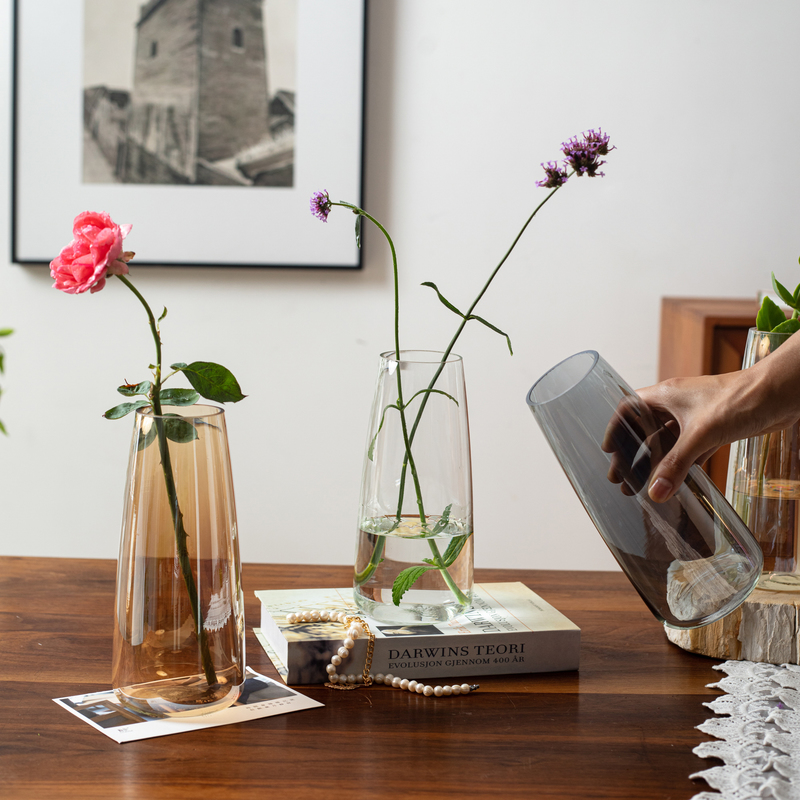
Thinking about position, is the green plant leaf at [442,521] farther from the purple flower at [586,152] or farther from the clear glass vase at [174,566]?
the purple flower at [586,152]

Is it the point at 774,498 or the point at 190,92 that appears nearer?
the point at 774,498

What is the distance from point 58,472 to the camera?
6.23 feet

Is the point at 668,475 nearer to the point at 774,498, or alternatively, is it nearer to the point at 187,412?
the point at 774,498

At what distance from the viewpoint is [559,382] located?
62 centimetres

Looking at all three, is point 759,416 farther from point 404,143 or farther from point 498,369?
point 404,143

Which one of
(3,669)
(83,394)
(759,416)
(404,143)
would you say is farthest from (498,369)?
(3,669)

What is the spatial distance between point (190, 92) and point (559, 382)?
144 centimetres

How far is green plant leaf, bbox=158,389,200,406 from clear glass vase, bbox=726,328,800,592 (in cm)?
47

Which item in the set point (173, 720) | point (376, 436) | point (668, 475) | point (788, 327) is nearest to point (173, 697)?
point (173, 720)

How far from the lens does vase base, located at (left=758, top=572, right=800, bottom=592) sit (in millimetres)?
740

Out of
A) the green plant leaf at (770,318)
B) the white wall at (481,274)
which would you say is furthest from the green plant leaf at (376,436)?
the white wall at (481,274)

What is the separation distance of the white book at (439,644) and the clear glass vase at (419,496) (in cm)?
2

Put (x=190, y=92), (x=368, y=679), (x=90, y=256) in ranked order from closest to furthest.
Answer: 1. (x=90, y=256)
2. (x=368, y=679)
3. (x=190, y=92)

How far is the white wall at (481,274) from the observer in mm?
1781
